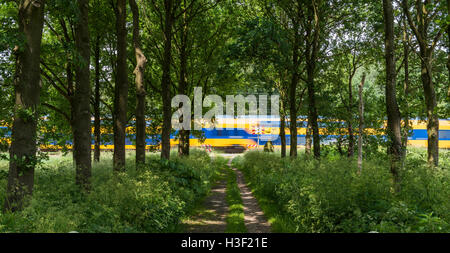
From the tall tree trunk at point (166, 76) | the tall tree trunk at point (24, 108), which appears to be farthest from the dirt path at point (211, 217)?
the tall tree trunk at point (24, 108)

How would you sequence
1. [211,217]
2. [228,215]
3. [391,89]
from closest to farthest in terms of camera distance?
[391,89]
[211,217]
[228,215]

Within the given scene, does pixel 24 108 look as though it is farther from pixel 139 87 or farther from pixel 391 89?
pixel 391 89

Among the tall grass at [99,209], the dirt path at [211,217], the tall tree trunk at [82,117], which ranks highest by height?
the tall tree trunk at [82,117]

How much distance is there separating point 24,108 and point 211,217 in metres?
5.96

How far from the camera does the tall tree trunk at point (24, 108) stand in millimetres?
5820

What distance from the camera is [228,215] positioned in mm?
9492

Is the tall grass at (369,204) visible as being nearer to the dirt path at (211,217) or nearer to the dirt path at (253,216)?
the dirt path at (253,216)

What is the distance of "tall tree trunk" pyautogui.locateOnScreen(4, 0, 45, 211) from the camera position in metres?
5.82

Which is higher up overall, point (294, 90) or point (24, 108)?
point (294, 90)

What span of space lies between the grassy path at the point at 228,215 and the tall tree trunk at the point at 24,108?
4.02 meters

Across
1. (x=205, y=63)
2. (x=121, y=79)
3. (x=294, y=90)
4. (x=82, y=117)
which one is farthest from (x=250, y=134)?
(x=82, y=117)

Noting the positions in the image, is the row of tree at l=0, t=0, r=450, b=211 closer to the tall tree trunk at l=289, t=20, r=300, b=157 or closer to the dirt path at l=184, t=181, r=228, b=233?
the tall tree trunk at l=289, t=20, r=300, b=157

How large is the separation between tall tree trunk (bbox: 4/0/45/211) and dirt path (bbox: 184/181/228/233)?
4032 mm

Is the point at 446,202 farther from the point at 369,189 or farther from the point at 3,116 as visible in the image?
the point at 3,116
